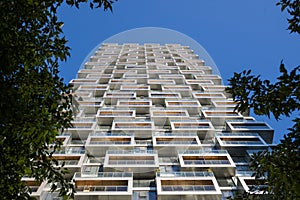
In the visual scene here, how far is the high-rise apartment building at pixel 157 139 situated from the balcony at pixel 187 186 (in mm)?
55

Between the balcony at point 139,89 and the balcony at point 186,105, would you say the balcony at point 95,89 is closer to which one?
the balcony at point 139,89

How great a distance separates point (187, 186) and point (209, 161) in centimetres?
350

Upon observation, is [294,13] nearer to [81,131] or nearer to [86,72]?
[81,131]

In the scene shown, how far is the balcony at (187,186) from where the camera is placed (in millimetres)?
15414

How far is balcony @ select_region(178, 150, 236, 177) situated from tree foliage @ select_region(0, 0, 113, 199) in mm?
14877

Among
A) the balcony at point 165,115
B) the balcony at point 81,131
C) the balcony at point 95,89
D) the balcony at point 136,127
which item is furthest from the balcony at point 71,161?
the balcony at point 95,89

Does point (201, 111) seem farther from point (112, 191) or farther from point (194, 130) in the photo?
point (112, 191)

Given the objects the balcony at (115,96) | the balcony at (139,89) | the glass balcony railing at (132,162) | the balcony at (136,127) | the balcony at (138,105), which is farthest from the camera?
the balcony at (139,89)

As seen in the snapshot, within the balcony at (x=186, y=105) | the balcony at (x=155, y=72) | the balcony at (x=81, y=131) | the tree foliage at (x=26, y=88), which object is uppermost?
the balcony at (x=155, y=72)

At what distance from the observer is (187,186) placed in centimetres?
1633

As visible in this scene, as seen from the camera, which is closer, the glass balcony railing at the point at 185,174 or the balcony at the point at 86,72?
the glass balcony railing at the point at 185,174

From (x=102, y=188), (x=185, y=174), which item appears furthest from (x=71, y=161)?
(x=185, y=174)

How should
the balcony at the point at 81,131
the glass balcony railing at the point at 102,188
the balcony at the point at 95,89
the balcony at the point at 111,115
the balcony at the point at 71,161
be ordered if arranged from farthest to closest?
the balcony at the point at 95,89 < the balcony at the point at 111,115 < the balcony at the point at 81,131 < the balcony at the point at 71,161 < the glass balcony railing at the point at 102,188

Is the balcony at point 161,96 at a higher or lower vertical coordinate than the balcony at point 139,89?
lower
